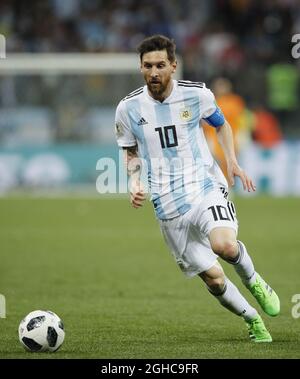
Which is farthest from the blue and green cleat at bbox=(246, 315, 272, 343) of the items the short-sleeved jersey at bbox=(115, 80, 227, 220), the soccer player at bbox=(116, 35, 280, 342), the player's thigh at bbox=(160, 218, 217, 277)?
the short-sleeved jersey at bbox=(115, 80, 227, 220)

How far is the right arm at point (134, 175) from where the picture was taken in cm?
738

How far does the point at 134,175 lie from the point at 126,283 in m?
3.72

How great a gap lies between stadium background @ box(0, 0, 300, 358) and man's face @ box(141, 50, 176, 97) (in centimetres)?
193

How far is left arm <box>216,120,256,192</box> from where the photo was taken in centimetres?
759

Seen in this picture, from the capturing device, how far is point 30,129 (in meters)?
22.2

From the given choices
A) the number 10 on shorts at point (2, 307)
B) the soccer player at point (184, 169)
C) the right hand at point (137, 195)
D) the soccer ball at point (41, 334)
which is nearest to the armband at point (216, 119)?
the soccer player at point (184, 169)

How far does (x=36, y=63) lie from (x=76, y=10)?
3921 mm

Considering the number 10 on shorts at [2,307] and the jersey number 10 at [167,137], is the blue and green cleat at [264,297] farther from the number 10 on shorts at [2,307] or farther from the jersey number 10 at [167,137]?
the number 10 on shorts at [2,307]

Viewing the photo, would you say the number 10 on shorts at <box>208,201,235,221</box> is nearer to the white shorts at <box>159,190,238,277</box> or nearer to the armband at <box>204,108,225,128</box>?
the white shorts at <box>159,190,238,277</box>

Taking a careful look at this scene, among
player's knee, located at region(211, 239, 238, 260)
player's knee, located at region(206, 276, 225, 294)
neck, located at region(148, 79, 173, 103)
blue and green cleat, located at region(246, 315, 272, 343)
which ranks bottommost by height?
→ blue and green cleat, located at region(246, 315, 272, 343)

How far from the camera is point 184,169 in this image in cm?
780

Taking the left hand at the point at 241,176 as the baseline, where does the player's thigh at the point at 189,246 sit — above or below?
below

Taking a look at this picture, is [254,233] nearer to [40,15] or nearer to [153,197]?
[153,197]
